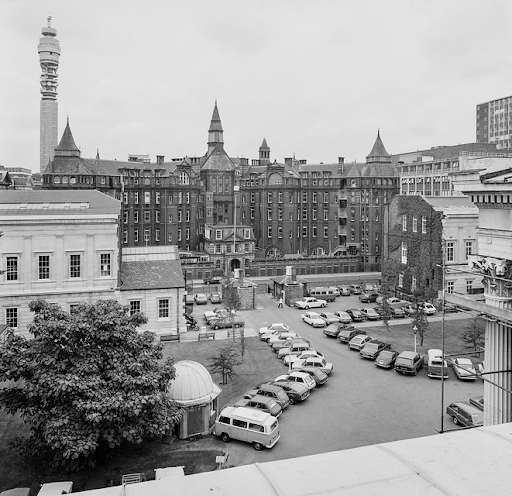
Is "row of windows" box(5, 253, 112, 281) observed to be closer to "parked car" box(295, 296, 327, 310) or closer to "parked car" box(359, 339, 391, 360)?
"parked car" box(359, 339, 391, 360)

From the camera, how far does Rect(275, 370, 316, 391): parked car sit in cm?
2920

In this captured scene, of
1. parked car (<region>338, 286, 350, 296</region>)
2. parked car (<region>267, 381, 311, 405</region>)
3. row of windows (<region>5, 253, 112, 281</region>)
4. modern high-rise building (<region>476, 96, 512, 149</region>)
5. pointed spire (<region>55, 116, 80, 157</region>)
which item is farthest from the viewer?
modern high-rise building (<region>476, 96, 512, 149</region>)

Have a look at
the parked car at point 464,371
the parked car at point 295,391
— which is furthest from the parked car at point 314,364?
the parked car at point 464,371

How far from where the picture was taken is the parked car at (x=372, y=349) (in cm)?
3569

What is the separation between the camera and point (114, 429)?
19562 mm

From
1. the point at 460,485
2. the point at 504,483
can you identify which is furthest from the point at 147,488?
the point at 504,483

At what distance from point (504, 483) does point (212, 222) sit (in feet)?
275

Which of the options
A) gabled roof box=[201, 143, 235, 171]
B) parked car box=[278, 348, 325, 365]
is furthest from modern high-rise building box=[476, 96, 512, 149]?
parked car box=[278, 348, 325, 365]

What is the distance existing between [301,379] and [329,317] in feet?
61.7

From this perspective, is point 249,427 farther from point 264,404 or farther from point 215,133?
point 215,133

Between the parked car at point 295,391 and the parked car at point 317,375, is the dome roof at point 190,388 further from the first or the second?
the parked car at point 317,375

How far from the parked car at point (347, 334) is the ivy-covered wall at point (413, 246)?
10.1 meters

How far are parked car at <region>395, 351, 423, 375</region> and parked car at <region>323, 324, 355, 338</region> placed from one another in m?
8.76

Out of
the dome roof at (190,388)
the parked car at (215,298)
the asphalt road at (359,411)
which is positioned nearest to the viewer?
the asphalt road at (359,411)
